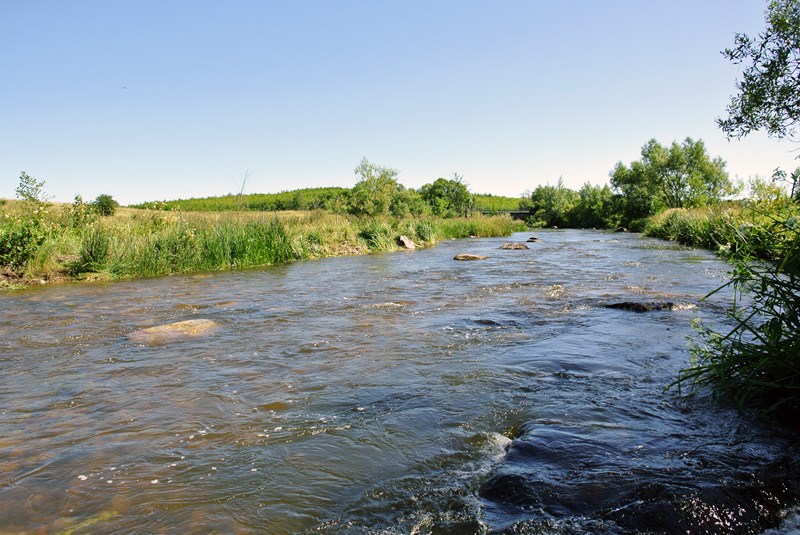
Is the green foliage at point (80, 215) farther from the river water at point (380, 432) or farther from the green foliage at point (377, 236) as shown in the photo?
the green foliage at point (377, 236)

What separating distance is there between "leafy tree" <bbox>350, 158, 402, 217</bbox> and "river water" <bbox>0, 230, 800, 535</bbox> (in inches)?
915

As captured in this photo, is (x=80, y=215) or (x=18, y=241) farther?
(x=80, y=215)

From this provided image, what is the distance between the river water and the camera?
246 cm

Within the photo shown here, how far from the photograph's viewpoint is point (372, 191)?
3086 centimetres

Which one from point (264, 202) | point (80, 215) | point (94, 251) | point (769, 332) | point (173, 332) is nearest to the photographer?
point (769, 332)

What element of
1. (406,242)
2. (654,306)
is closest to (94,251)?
(654,306)

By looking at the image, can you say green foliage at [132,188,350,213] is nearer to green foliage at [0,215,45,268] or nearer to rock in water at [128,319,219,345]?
green foliage at [0,215,45,268]

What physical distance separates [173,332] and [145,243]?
8.62 meters

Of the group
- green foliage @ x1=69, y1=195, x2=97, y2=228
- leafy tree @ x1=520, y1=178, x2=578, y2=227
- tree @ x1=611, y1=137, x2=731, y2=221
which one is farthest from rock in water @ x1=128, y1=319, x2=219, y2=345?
leafy tree @ x1=520, y1=178, x2=578, y2=227

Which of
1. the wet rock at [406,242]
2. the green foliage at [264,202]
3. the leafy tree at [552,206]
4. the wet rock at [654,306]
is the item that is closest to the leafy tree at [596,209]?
the leafy tree at [552,206]

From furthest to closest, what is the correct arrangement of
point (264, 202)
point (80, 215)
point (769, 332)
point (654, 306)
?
point (264, 202)
point (80, 215)
point (654, 306)
point (769, 332)

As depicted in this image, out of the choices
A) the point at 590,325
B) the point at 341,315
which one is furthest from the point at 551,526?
the point at 341,315

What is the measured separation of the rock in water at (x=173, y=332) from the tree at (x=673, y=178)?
4815cm

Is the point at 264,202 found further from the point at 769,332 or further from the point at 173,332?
the point at 769,332
